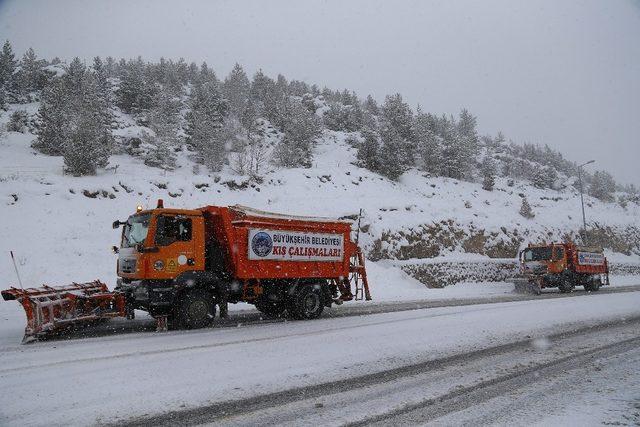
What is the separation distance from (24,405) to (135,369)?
1.60 meters

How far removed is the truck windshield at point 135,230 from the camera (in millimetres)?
9945

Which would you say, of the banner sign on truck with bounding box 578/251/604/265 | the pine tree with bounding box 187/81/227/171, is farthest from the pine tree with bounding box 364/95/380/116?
the banner sign on truck with bounding box 578/251/604/265

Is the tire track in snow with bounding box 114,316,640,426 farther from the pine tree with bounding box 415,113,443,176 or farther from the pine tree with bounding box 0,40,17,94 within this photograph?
the pine tree with bounding box 0,40,17,94

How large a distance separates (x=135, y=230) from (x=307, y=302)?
513 cm

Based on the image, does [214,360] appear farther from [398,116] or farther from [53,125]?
[398,116]

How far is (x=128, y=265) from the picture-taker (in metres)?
10.1

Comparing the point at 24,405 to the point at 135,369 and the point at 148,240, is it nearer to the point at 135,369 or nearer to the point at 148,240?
the point at 135,369

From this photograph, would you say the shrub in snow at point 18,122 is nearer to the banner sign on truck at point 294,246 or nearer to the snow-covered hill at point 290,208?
the snow-covered hill at point 290,208

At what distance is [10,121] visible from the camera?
33.8 metres

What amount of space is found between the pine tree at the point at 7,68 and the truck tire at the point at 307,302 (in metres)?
44.6

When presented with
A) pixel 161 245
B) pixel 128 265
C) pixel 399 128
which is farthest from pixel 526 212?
pixel 128 265

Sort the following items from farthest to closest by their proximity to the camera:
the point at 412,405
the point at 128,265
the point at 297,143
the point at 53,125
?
the point at 297,143 < the point at 53,125 < the point at 128,265 < the point at 412,405

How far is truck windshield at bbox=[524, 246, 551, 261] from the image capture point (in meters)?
23.1

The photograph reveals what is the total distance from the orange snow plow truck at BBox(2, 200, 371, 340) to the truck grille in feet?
0.04
